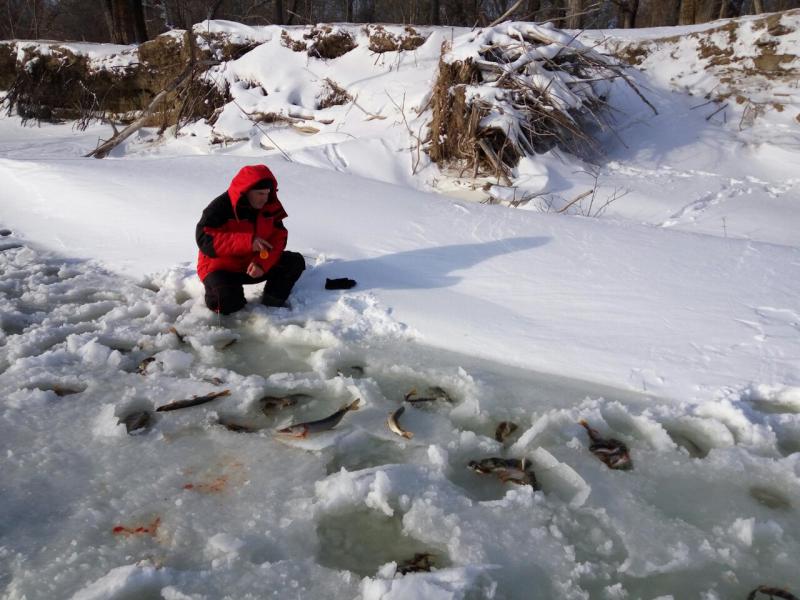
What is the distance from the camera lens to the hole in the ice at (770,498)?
1.98 meters

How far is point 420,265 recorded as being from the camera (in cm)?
367

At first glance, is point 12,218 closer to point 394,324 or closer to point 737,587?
point 394,324

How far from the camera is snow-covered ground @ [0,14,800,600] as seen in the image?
174 centimetres

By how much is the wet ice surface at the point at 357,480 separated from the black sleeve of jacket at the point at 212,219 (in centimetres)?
48

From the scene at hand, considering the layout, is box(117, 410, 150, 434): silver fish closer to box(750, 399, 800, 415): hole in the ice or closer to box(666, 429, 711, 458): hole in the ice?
box(666, 429, 711, 458): hole in the ice

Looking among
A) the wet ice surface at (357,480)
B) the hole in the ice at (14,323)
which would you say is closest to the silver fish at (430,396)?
the wet ice surface at (357,480)

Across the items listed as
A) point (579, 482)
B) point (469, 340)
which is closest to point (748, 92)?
point (469, 340)

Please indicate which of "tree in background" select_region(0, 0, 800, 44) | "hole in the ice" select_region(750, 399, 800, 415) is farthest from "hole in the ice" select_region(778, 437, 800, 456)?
"tree in background" select_region(0, 0, 800, 44)

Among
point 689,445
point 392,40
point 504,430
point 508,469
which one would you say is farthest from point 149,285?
point 392,40

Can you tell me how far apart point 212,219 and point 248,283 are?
1.41ft

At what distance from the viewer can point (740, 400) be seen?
97.5 inches

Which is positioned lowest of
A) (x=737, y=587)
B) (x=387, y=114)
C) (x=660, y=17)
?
(x=737, y=587)

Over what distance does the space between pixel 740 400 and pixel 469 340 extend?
1.23 metres

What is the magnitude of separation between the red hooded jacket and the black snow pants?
0.05 metres
